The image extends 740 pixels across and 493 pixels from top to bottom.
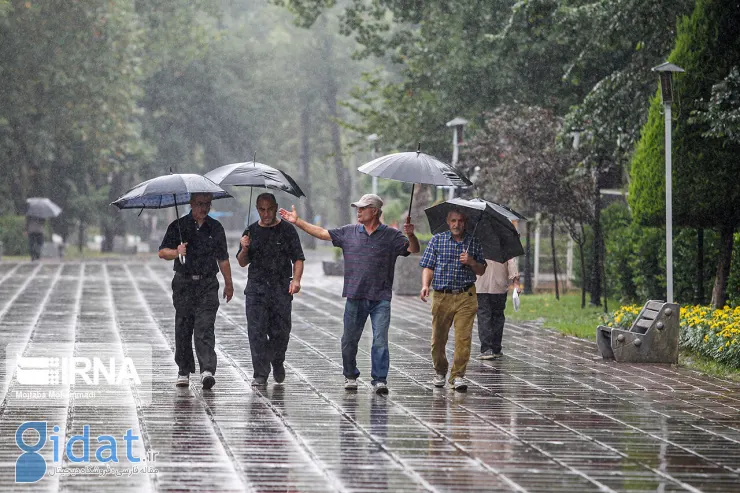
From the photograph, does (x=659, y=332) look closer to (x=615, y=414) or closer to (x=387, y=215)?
(x=615, y=414)

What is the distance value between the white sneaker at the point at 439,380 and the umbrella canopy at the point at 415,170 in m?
1.76

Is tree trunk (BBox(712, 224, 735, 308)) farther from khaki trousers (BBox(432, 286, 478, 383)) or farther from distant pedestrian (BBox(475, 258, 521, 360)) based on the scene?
khaki trousers (BBox(432, 286, 478, 383))

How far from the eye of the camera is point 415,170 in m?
12.0

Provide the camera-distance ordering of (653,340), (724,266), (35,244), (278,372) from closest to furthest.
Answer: (278,372)
(653,340)
(724,266)
(35,244)

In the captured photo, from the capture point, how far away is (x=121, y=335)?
680 inches

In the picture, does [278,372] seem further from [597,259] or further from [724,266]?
[597,259]

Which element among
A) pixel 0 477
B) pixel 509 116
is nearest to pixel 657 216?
pixel 509 116

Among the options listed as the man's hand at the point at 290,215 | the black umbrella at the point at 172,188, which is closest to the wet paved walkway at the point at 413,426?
the man's hand at the point at 290,215

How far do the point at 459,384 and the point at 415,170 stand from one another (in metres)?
1.93

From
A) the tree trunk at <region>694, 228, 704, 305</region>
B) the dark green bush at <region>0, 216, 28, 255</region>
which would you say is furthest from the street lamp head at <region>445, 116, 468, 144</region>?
the dark green bush at <region>0, 216, 28, 255</region>

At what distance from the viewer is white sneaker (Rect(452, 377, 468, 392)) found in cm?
1209

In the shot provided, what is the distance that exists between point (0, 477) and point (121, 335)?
9.54m

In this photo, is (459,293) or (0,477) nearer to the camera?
A: (0,477)

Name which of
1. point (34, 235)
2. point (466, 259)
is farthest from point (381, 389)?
point (34, 235)
